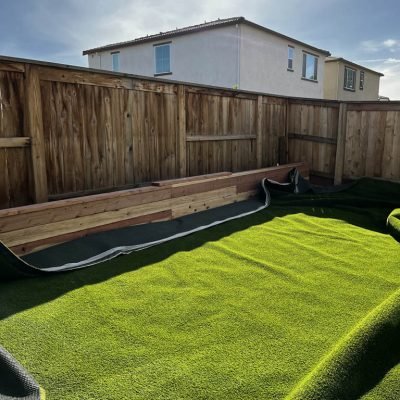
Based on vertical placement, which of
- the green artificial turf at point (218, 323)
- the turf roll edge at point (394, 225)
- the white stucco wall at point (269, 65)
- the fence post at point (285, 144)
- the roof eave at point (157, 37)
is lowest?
the green artificial turf at point (218, 323)

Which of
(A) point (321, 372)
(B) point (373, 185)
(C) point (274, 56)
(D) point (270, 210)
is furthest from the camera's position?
(C) point (274, 56)

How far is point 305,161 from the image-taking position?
269 inches

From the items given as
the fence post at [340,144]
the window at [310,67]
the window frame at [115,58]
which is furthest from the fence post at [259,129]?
the window frame at [115,58]

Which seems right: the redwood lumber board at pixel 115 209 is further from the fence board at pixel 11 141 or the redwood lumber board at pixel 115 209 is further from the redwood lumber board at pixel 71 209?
the fence board at pixel 11 141

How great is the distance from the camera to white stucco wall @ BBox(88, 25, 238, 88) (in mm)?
13438

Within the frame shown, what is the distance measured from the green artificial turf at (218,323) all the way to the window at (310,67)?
15.6 metres

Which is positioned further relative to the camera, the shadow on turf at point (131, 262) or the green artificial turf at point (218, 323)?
the shadow on turf at point (131, 262)

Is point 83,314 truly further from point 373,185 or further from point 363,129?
point 363,129

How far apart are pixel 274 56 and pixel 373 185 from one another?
10.9m

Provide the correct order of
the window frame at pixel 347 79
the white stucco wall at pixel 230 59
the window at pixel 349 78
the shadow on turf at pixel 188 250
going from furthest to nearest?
the window at pixel 349 78
the window frame at pixel 347 79
the white stucco wall at pixel 230 59
the shadow on turf at pixel 188 250

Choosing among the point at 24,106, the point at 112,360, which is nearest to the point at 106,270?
the point at 112,360

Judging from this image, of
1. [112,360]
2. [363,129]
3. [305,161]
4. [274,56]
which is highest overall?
[274,56]

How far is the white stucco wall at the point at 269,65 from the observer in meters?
13.5

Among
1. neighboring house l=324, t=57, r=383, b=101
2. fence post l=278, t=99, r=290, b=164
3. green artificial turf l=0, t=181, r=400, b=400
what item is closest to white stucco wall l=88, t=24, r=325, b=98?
neighboring house l=324, t=57, r=383, b=101
